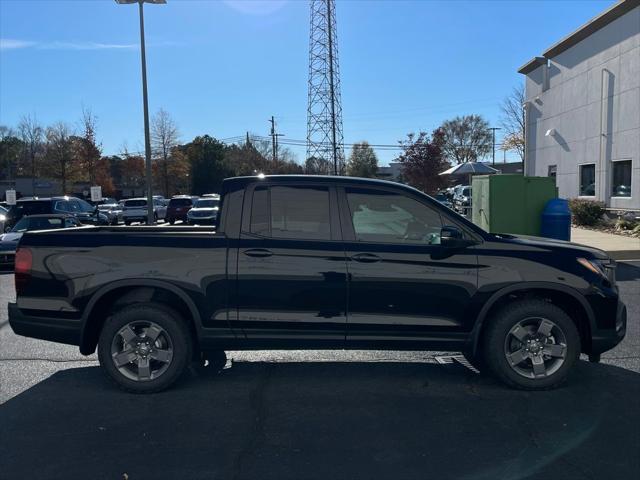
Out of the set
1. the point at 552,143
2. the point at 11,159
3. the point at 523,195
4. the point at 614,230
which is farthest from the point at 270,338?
the point at 11,159

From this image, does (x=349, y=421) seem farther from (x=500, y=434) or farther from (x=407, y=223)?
(x=407, y=223)

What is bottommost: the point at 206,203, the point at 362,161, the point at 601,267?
the point at 601,267

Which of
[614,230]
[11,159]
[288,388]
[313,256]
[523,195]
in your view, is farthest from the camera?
[11,159]

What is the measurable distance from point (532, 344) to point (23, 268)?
14.8 feet

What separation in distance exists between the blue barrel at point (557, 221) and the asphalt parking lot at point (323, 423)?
6.07 m

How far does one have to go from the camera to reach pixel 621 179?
1939 cm

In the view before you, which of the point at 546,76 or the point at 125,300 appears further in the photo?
the point at 546,76

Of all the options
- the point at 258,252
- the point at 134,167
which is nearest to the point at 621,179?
the point at 258,252

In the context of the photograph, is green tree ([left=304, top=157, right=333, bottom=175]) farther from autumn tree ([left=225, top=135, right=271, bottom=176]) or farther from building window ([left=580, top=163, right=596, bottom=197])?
building window ([left=580, top=163, right=596, bottom=197])

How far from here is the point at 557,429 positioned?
4.09m

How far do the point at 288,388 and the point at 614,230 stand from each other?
53.0 feet

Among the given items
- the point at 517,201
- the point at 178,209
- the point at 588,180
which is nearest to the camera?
Answer: the point at 517,201

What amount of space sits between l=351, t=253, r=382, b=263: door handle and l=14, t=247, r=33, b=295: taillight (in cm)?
283

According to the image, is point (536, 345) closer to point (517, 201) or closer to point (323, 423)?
point (323, 423)
